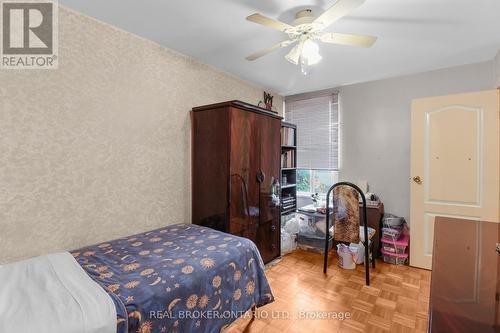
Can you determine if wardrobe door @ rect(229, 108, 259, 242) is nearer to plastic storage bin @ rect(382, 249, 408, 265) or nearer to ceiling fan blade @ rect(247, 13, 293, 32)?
ceiling fan blade @ rect(247, 13, 293, 32)

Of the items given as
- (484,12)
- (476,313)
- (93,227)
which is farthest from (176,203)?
(484,12)

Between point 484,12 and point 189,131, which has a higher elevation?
point 484,12

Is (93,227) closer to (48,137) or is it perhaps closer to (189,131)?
(48,137)

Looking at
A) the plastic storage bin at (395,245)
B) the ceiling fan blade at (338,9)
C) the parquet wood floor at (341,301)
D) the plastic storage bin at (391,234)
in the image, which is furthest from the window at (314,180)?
the ceiling fan blade at (338,9)

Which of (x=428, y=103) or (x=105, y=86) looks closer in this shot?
(x=105, y=86)

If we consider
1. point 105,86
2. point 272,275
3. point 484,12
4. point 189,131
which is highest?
point 484,12

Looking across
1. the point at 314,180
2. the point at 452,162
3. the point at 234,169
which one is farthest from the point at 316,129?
the point at 234,169

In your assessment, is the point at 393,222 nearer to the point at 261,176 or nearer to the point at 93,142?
the point at 261,176

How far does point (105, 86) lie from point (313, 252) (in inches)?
119

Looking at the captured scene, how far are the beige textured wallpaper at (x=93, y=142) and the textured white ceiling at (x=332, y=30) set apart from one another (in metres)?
0.26

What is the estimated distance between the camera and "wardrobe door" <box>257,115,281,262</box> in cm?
265

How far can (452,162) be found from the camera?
102 inches

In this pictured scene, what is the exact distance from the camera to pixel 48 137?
1604 mm

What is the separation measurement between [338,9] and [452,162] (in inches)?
90.3
